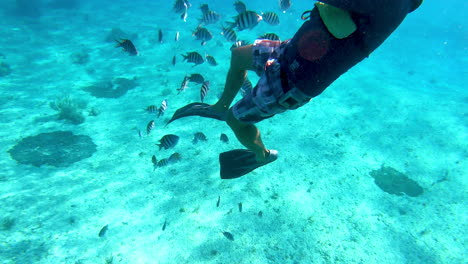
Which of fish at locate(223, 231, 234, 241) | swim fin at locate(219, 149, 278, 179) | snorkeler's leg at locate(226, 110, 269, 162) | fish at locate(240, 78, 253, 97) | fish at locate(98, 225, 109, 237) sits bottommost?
fish at locate(223, 231, 234, 241)

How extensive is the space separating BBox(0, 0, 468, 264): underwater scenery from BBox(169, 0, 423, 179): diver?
3.0 inches

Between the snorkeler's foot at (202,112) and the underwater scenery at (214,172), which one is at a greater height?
the snorkeler's foot at (202,112)

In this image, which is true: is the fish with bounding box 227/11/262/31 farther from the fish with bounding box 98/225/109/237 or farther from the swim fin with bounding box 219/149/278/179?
the fish with bounding box 98/225/109/237

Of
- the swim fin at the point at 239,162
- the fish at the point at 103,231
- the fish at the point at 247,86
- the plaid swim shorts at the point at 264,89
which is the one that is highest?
the plaid swim shorts at the point at 264,89

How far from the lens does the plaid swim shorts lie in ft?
8.47

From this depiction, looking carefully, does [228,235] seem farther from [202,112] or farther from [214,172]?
[202,112]

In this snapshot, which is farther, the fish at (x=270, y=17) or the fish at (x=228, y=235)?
the fish at (x=270, y=17)

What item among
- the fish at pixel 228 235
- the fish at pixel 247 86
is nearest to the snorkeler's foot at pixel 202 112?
the fish at pixel 228 235

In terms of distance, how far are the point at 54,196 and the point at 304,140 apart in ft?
23.6

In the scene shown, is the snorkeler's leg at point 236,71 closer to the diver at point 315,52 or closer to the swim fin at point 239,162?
the diver at point 315,52

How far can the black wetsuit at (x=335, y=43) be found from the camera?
193cm

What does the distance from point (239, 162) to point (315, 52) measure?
8.13 ft

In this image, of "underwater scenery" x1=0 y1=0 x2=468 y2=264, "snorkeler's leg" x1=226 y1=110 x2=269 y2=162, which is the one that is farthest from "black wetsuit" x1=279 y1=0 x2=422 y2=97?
"snorkeler's leg" x1=226 y1=110 x2=269 y2=162

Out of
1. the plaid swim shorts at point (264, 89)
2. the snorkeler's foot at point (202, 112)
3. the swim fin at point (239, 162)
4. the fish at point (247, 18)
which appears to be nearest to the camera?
the plaid swim shorts at point (264, 89)
